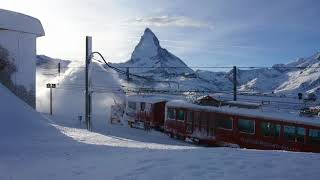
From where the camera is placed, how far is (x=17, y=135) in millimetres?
18094

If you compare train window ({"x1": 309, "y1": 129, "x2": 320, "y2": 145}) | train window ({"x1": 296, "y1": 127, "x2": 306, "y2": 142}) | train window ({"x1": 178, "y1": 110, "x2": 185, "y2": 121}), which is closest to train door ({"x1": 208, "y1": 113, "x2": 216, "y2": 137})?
train window ({"x1": 178, "y1": 110, "x2": 185, "y2": 121})

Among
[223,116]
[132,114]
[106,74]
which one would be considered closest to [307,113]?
[223,116]

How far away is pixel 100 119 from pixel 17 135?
1291 inches

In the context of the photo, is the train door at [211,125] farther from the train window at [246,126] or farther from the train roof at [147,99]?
the train roof at [147,99]

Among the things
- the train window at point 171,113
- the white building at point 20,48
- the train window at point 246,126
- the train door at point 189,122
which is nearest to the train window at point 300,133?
the train window at point 246,126

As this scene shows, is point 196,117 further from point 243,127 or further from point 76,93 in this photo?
point 76,93

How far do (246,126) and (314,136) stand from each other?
182 inches

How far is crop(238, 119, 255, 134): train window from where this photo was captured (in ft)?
89.0

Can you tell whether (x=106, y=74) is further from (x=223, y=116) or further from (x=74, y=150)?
(x=74, y=150)

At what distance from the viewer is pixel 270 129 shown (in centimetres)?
2594

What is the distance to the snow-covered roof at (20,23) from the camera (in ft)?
70.0

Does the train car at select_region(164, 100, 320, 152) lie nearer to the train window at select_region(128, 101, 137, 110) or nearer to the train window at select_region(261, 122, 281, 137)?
the train window at select_region(261, 122, 281, 137)

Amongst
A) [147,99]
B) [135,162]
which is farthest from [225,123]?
[135,162]

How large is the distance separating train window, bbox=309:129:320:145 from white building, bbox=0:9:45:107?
42.8ft
